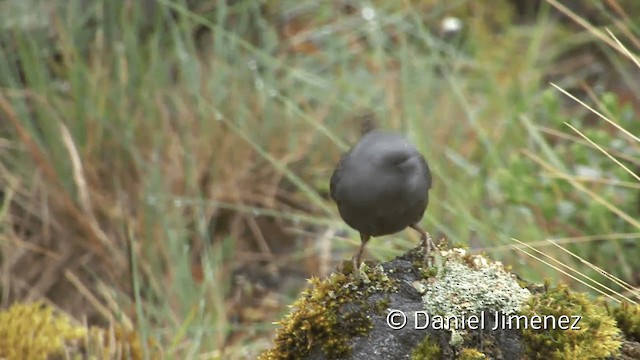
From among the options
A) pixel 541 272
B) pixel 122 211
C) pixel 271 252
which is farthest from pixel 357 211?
pixel 271 252

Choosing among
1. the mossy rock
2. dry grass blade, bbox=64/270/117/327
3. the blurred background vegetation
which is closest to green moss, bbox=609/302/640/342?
the mossy rock

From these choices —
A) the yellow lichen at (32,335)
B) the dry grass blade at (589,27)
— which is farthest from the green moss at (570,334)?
the yellow lichen at (32,335)

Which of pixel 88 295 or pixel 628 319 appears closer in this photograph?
pixel 628 319

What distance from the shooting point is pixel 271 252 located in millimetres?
4836

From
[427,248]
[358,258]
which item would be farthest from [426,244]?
[358,258]

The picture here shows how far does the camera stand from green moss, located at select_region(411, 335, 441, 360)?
6.18 feet

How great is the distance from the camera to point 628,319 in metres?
2.14

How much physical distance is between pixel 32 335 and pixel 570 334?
1.80 meters

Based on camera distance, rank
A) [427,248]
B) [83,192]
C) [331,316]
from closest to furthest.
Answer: [331,316] → [427,248] → [83,192]

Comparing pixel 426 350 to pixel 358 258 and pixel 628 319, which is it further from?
pixel 628 319

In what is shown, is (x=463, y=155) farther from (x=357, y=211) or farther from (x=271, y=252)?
(x=357, y=211)

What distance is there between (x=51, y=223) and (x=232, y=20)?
1.79 m

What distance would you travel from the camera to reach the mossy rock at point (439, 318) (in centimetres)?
191

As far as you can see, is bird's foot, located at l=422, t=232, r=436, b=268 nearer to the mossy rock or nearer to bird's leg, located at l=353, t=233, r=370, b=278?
the mossy rock
